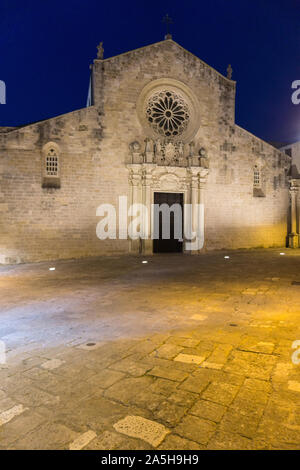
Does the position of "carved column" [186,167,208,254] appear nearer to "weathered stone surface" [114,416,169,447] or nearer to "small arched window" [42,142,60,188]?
"small arched window" [42,142,60,188]

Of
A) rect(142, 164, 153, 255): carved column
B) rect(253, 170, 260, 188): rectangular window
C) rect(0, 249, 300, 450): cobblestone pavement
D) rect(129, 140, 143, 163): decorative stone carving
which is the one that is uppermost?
rect(129, 140, 143, 163): decorative stone carving

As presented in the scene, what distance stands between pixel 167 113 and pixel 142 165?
3236 mm

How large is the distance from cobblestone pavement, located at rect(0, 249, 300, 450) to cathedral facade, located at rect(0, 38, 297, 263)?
623 centimetres

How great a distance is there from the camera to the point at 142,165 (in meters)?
14.4

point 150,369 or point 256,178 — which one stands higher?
point 256,178

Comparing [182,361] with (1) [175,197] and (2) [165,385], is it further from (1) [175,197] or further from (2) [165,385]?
(1) [175,197]

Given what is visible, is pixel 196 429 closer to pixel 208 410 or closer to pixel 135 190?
pixel 208 410

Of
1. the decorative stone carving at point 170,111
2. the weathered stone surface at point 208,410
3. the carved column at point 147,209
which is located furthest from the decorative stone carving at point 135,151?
the weathered stone surface at point 208,410

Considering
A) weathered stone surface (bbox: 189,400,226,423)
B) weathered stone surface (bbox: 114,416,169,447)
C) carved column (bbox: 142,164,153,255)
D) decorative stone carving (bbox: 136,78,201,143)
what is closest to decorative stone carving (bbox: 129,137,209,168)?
decorative stone carving (bbox: 136,78,201,143)

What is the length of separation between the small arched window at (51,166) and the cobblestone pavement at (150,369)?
6.71 m

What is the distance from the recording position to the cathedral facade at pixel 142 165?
12766mm

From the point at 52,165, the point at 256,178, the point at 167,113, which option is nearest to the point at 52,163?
the point at 52,165

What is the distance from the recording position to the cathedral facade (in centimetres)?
1277

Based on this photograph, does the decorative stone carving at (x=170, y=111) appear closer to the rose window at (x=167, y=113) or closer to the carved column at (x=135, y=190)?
the rose window at (x=167, y=113)
